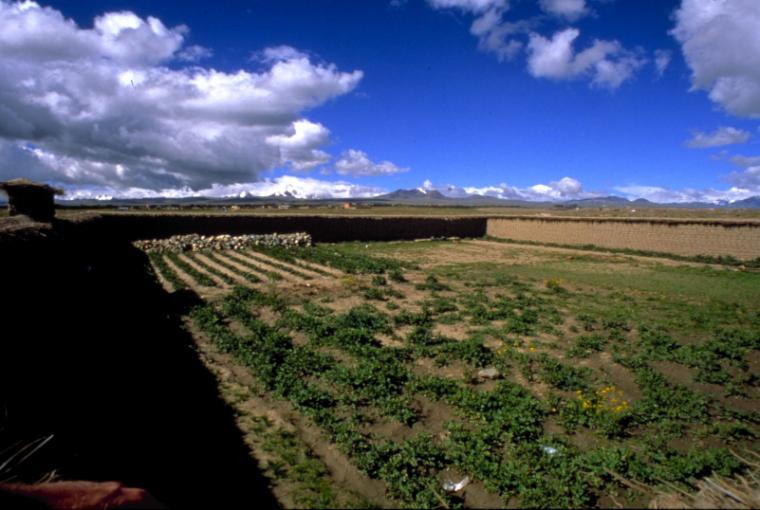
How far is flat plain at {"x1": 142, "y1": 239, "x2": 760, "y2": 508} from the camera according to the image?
4.45m

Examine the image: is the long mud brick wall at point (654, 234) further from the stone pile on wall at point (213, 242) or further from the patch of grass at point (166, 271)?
the patch of grass at point (166, 271)

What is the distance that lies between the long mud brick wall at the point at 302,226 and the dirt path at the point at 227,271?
599 centimetres

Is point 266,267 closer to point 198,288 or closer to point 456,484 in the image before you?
point 198,288

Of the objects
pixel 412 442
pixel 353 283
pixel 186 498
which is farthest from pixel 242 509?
pixel 353 283

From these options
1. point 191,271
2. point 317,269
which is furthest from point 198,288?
point 317,269

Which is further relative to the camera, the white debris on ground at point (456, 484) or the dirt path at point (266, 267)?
the dirt path at point (266, 267)

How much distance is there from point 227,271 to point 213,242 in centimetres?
919

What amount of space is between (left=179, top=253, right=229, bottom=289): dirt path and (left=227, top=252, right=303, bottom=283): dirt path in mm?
2124

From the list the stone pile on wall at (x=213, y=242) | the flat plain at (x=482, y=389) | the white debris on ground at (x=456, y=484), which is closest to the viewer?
the white debris on ground at (x=456, y=484)

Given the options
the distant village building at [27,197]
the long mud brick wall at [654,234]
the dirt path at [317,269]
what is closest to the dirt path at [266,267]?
the dirt path at [317,269]

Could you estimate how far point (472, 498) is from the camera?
4230 millimetres

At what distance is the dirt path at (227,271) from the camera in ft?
47.9

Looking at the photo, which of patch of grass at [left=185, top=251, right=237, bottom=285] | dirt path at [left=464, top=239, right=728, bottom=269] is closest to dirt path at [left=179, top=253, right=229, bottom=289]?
patch of grass at [left=185, top=251, right=237, bottom=285]

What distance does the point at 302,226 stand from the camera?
31.4m
